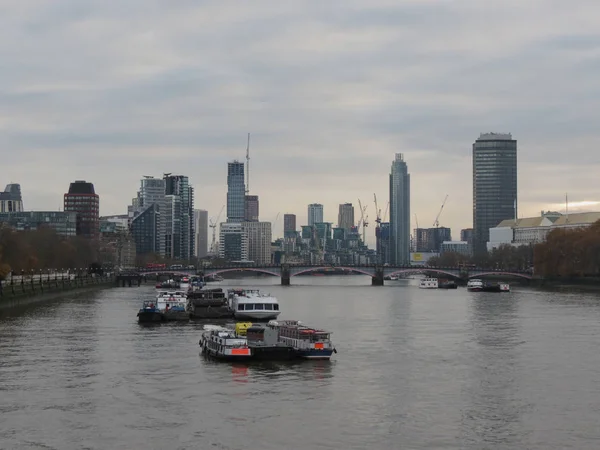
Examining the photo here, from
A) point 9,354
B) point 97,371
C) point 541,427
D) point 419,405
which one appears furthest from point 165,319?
point 541,427

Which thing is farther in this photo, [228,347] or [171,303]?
[171,303]

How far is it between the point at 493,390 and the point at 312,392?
329 inches

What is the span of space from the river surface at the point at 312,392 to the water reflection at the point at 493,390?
8 cm

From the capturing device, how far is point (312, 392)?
4744 cm

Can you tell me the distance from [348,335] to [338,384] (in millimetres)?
25054

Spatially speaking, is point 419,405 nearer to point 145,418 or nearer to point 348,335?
point 145,418

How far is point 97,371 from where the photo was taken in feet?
176

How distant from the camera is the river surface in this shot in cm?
3828

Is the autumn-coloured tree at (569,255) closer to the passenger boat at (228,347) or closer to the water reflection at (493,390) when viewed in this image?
the water reflection at (493,390)

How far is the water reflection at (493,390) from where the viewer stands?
128 ft

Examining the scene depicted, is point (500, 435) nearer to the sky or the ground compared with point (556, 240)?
nearer to the ground

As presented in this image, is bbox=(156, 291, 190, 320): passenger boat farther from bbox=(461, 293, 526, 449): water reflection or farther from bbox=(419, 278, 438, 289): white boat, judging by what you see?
bbox=(419, 278, 438, 289): white boat

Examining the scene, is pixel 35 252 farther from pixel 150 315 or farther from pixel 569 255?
pixel 569 255

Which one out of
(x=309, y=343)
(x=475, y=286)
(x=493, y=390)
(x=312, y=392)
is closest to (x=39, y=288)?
(x=309, y=343)
